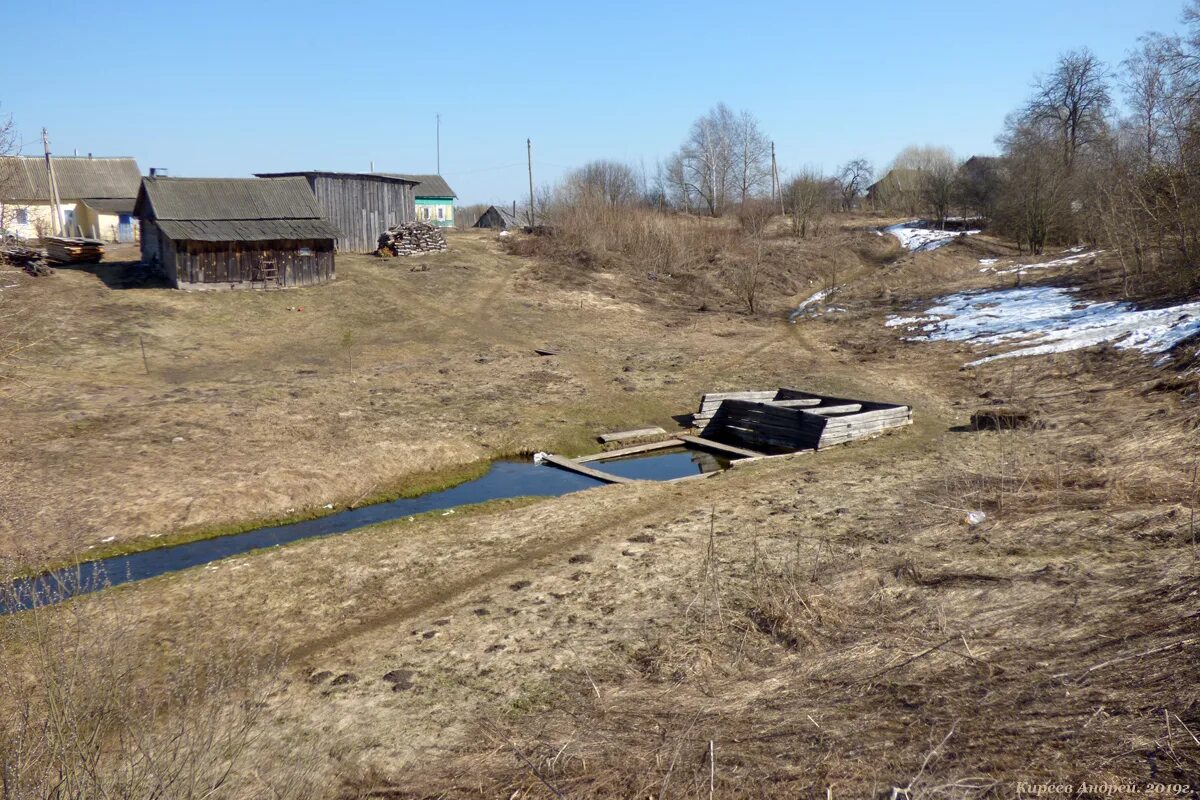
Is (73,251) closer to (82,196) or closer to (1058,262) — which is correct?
(82,196)

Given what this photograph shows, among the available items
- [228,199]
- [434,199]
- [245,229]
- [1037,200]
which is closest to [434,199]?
[434,199]

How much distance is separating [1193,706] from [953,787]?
173 centimetres

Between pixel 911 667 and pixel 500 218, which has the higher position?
pixel 500 218

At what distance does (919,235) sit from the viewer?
47469 millimetres

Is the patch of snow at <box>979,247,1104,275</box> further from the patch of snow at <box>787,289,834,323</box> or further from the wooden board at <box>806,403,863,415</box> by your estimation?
the wooden board at <box>806,403,863,415</box>

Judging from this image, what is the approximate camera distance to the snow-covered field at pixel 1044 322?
776 inches

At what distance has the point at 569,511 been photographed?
13094 millimetres

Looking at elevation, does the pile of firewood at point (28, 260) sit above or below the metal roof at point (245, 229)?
below

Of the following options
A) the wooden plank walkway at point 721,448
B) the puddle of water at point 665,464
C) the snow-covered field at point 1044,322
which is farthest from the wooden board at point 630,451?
the snow-covered field at point 1044,322

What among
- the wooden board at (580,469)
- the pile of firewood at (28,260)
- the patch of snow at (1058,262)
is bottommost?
the wooden board at (580,469)

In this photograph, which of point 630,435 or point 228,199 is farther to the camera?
point 228,199

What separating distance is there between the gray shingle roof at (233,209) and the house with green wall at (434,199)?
2241cm

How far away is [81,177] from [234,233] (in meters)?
27.1

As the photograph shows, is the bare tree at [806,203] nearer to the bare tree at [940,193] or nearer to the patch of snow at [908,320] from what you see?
the bare tree at [940,193]
